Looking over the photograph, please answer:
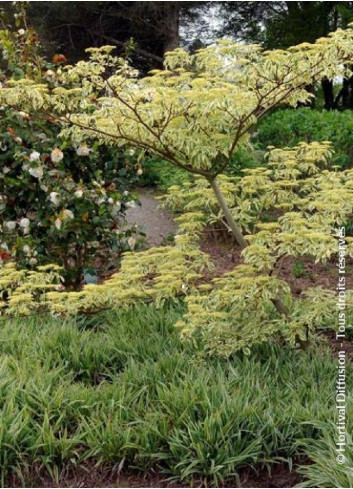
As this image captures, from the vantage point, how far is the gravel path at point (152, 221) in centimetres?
741

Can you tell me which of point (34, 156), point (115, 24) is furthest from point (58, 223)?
point (115, 24)

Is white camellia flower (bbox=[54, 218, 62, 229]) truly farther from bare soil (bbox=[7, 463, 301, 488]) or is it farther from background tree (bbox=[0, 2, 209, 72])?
background tree (bbox=[0, 2, 209, 72])

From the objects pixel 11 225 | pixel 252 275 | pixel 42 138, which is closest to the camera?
pixel 252 275

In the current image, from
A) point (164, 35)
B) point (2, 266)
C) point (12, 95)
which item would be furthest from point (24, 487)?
point (164, 35)

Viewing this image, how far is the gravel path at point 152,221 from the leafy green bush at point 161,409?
12.3 feet

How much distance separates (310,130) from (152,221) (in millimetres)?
2208

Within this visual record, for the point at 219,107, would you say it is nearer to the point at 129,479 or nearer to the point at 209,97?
the point at 209,97

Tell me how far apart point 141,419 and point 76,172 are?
113 inches

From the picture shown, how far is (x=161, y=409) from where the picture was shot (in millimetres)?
2975

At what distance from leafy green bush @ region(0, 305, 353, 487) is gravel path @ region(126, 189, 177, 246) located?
12.3 ft

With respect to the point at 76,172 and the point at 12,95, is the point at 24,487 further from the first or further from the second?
the point at 76,172

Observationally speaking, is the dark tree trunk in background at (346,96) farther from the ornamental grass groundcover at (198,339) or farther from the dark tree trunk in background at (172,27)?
the ornamental grass groundcover at (198,339)

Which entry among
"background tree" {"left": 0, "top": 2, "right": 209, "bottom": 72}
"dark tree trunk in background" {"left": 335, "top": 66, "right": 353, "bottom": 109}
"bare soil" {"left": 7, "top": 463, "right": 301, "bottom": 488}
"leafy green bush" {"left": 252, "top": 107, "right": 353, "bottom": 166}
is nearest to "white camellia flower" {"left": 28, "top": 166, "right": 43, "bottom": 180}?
"bare soil" {"left": 7, "top": 463, "right": 301, "bottom": 488}

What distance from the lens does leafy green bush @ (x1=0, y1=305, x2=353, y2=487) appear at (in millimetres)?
2701
